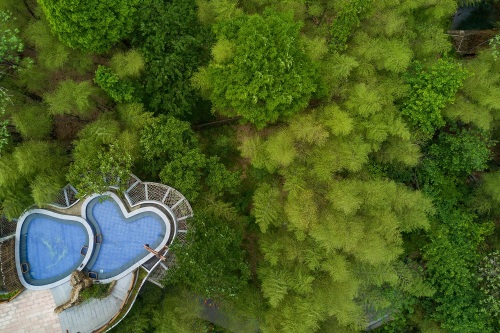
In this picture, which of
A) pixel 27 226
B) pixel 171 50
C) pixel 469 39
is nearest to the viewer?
pixel 171 50

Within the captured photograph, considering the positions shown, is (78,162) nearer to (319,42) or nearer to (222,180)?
(222,180)

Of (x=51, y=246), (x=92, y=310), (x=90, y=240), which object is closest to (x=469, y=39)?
(x=90, y=240)

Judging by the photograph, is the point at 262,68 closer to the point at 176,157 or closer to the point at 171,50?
the point at 171,50

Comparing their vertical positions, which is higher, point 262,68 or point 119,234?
point 262,68

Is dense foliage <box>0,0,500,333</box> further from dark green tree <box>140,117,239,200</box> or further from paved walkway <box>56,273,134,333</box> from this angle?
paved walkway <box>56,273,134,333</box>

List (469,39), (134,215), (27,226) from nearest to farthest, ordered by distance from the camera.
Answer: (27,226) < (134,215) < (469,39)

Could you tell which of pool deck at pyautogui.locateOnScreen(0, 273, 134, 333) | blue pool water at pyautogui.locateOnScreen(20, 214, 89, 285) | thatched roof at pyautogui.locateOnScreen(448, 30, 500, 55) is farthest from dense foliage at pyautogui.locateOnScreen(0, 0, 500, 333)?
thatched roof at pyautogui.locateOnScreen(448, 30, 500, 55)

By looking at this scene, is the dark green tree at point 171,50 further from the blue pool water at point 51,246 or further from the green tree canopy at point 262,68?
the blue pool water at point 51,246
